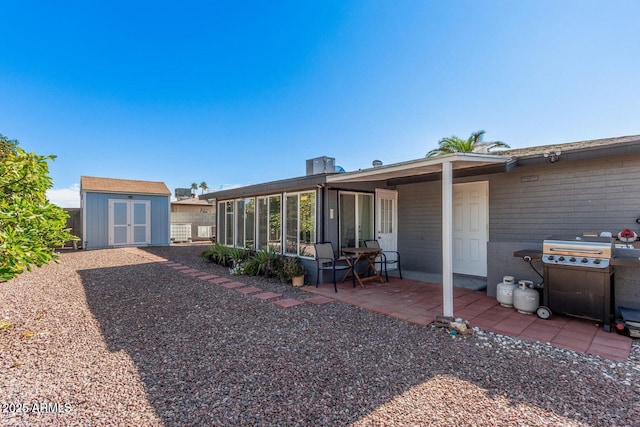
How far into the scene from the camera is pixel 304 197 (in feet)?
22.4

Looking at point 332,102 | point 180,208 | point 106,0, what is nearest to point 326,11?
→ point 332,102

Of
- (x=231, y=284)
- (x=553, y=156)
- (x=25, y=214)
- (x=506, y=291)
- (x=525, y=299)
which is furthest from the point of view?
(x=231, y=284)

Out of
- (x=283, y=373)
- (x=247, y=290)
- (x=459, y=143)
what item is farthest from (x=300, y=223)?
(x=459, y=143)

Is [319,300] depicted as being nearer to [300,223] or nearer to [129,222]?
[300,223]

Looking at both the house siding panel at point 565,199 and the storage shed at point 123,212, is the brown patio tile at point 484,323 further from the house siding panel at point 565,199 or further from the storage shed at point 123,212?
the storage shed at point 123,212

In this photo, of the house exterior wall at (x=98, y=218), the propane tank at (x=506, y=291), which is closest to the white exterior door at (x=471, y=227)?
the propane tank at (x=506, y=291)

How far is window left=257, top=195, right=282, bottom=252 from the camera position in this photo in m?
7.60

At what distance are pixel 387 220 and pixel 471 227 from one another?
194cm

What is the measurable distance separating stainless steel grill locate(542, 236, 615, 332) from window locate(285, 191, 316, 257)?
167 inches

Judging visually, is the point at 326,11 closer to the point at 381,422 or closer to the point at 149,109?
the point at 149,109

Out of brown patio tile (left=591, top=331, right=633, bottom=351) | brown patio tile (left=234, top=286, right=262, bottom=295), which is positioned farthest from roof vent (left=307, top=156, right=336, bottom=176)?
brown patio tile (left=591, top=331, right=633, bottom=351)

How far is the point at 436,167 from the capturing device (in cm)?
445

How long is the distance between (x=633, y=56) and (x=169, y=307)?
32.4 feet

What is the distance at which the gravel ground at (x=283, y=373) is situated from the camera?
2.04 m
